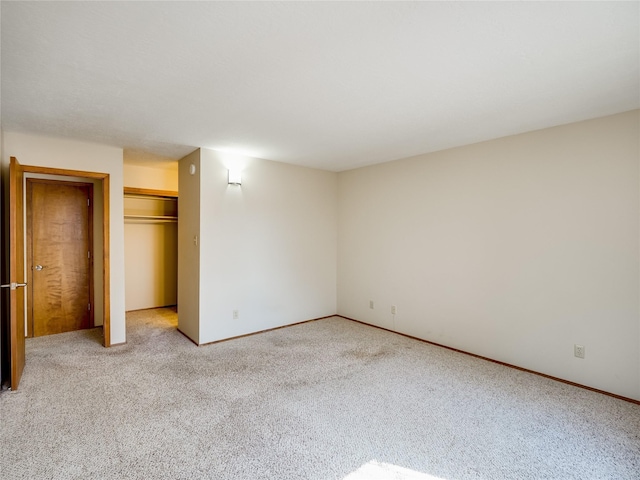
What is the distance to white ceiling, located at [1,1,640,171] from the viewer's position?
5.27ft

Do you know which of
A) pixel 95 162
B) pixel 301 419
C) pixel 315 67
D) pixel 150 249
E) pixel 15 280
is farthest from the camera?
pixel 150 249

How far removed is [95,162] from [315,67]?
324 centimetres

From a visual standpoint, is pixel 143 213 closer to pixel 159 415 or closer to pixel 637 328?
pixel 159 415

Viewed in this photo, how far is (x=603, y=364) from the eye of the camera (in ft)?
9.65

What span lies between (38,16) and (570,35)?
8.88ft

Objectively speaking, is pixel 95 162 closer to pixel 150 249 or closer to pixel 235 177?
pixel 235 177

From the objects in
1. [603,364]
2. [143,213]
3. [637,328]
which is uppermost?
[143,213]

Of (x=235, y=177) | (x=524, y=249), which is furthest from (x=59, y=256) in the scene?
(x=524, y=249)

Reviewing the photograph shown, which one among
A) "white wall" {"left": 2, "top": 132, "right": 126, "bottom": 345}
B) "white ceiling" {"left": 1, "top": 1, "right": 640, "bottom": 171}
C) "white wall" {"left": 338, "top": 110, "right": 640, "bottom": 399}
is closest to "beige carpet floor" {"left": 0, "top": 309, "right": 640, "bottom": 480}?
"white wall" {"left": 338, "top": 110, "right": 640, "bottom": 399}

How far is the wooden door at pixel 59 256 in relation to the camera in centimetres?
430

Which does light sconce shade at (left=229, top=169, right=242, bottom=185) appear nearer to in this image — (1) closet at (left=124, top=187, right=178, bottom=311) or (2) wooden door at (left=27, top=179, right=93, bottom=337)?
(1) closet at (left=124, top=187, right=178, bottom=311)

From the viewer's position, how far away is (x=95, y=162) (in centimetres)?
395

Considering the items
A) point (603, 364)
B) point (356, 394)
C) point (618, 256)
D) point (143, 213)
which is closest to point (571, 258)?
point (618, 256)

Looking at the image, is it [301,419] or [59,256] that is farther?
[59,256]
